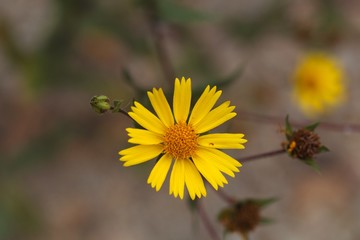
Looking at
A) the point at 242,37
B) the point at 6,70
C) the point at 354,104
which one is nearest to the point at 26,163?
the point at 6,70

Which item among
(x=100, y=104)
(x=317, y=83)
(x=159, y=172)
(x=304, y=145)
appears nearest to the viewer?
(x=100, y=104)

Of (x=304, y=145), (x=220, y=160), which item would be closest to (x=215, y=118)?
(x=220, y=160)

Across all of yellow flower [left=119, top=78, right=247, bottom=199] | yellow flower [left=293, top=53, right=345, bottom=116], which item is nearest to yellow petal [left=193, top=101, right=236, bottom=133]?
yellow flower [left=119, top=78, right=247, bottom=199]

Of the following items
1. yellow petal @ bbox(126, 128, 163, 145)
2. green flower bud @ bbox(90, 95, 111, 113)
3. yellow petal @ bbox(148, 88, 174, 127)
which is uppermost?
yellow petal @ bbox(148, 88, 174, 127)

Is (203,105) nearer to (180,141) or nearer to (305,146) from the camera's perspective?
(180,141)

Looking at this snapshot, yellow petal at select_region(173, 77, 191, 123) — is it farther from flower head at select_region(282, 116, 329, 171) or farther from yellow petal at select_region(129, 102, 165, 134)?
flower head at select_region(282, 116, 329, 171)

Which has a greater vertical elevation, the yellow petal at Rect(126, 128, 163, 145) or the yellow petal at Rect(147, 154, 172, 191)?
the yellow petal at Rect(126, 128, 163, 145)
